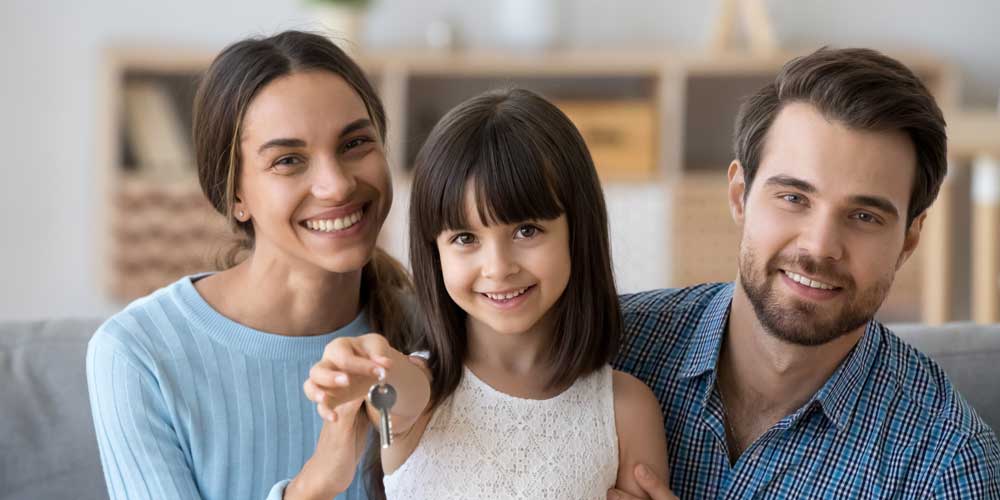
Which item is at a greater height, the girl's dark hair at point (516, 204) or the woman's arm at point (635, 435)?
the girl's dark hair at point (516, 204)

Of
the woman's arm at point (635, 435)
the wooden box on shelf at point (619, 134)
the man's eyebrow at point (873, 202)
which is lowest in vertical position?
the wooden box on shelf at point (619, 134)

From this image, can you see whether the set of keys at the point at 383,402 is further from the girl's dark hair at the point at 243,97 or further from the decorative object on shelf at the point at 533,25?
the decorative object on shelf at the point at 533,25

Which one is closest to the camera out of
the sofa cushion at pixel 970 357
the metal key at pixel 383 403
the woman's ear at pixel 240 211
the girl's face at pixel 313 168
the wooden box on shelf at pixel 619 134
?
the metal key at pixel 383 403

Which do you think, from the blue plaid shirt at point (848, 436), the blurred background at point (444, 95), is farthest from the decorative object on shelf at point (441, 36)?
the blue plaid shirt at point (848, 436)

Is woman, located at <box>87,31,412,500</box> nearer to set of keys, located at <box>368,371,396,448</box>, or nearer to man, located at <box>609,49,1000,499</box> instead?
set of keys, located at <box>368,371,396,448</box>

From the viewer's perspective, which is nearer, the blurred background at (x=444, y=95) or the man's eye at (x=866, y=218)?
the man's eye at (x=866, y=218)

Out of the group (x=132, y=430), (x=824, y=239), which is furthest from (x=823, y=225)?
(x=132, y=430)

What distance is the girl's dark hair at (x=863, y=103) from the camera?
5.05ft

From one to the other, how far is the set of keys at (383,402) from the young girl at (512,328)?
59mm

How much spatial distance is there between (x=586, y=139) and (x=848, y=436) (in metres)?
2.61

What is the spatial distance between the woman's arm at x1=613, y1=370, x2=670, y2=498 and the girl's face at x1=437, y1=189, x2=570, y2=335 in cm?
19

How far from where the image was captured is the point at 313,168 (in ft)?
5.39

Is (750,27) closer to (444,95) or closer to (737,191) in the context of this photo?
(444,95)

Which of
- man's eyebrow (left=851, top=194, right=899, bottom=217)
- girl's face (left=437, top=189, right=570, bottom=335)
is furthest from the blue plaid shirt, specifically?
girl's face (left=437, top=189, right=570, bottom=335)
